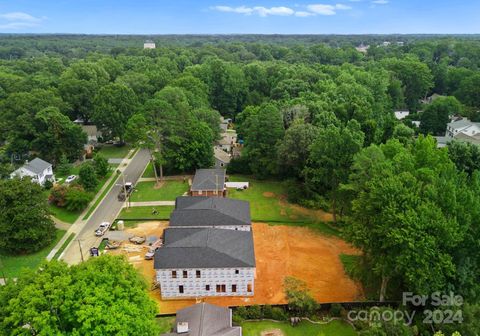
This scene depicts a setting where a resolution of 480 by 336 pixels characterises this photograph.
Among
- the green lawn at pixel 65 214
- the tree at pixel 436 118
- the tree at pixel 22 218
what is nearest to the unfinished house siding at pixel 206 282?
the tree at pixel 22 218

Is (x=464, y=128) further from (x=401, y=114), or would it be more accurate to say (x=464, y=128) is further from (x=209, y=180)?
(x=209, y=180)

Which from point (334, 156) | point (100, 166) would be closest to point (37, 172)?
point (100, 166)

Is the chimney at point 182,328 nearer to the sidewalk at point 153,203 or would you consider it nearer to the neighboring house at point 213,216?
the neighboring house at point 213,216

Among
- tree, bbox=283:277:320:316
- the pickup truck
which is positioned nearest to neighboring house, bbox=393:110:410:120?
the pickup truck

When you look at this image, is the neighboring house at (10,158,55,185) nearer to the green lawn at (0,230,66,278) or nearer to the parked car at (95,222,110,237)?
the parked car at (95,222,110,237)

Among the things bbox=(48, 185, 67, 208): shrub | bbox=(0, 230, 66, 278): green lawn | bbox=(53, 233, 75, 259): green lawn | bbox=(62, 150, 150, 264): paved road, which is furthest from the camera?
bbox=(48, 185, 67, 208): shrub

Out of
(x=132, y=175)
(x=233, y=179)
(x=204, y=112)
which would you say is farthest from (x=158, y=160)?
(x=204, y=112)
